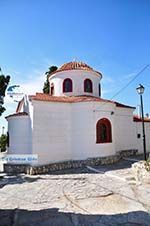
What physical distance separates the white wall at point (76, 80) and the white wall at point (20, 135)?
5.86 meters

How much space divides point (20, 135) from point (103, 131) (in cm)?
705

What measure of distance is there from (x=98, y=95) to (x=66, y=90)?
140 inches

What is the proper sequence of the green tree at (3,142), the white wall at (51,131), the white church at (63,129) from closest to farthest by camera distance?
the white wall at (51,131)
the white church at (63,129)
the green tree at (3,142)

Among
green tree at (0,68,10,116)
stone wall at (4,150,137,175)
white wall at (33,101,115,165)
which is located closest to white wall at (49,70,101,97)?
white wall at (33,101,115,165)

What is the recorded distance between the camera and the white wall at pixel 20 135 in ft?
57.6

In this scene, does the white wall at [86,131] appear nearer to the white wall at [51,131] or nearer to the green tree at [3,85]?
the white wall at [51,131]

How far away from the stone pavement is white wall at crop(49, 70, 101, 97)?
9.46 m

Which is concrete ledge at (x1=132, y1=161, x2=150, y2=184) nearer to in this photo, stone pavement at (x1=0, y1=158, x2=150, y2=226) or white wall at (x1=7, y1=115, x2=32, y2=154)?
stone pavement at (x1=0, y1=158, x2=150, y2=226)

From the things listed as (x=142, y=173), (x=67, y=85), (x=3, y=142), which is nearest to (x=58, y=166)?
(x=142, y=173)

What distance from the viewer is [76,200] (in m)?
9.70

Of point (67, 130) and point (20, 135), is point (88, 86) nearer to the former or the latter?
point (67, 130)

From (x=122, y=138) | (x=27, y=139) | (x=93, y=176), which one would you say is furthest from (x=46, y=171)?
(x=122, y=138)

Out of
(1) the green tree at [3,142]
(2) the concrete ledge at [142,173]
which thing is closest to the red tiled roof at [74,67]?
(2) the concrete ledge at [142,173]

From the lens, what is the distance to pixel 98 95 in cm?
2328
